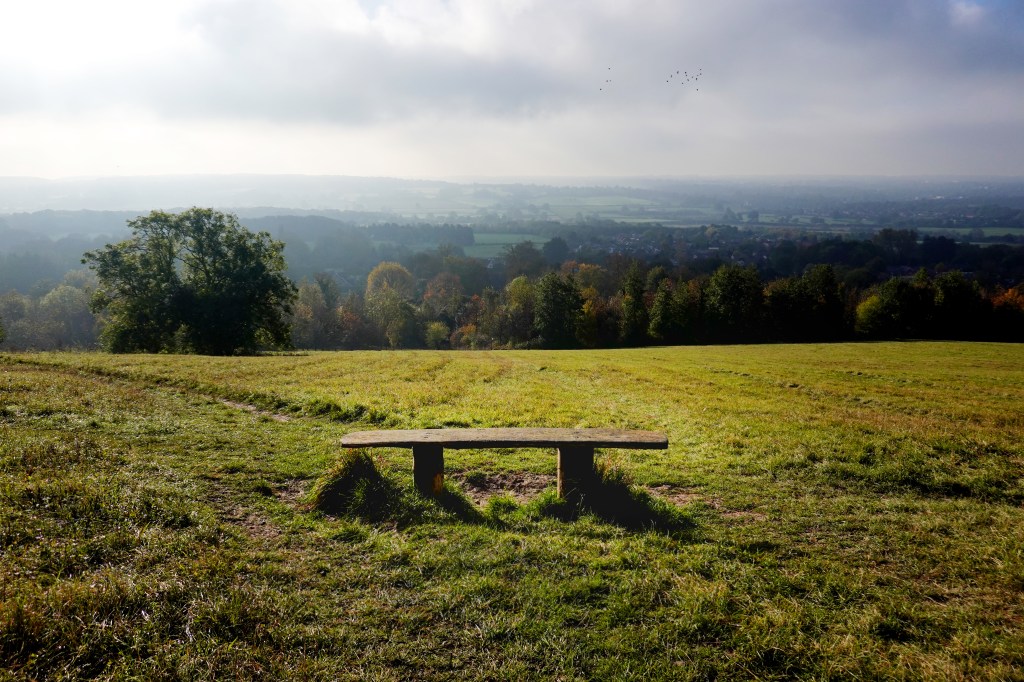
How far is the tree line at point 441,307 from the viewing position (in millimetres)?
35719

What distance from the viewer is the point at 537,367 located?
24.2 meters

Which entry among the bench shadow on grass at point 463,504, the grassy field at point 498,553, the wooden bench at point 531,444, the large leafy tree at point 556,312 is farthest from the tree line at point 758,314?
the bench shadow on grass at point 463,504

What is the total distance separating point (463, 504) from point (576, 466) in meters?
1.78

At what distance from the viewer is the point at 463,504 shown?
685 cm

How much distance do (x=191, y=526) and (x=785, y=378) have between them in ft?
70.0

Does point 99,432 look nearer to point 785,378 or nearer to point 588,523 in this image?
point 588,523

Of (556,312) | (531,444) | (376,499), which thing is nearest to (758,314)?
(556,312)

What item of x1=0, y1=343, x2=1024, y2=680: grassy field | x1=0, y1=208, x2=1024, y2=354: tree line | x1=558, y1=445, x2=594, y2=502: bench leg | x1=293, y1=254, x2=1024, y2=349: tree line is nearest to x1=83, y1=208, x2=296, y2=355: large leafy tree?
x1=0, y1=208, x2=1024, y2=354: tree line

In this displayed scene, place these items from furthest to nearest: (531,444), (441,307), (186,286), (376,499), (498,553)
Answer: (441,307) → (186,286) → (531,444) → (376,499) → (498,553)

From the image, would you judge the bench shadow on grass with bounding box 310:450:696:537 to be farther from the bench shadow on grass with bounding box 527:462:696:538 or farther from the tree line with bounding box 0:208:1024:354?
the tree line with bounding box 0:208:1024:354

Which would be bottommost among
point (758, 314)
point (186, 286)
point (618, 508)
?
point (758, 314)

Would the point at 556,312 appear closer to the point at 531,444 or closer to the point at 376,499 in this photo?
the point at 531,444

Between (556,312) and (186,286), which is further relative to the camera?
(556,312)

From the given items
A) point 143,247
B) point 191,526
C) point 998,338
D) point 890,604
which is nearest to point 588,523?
point 890,604
